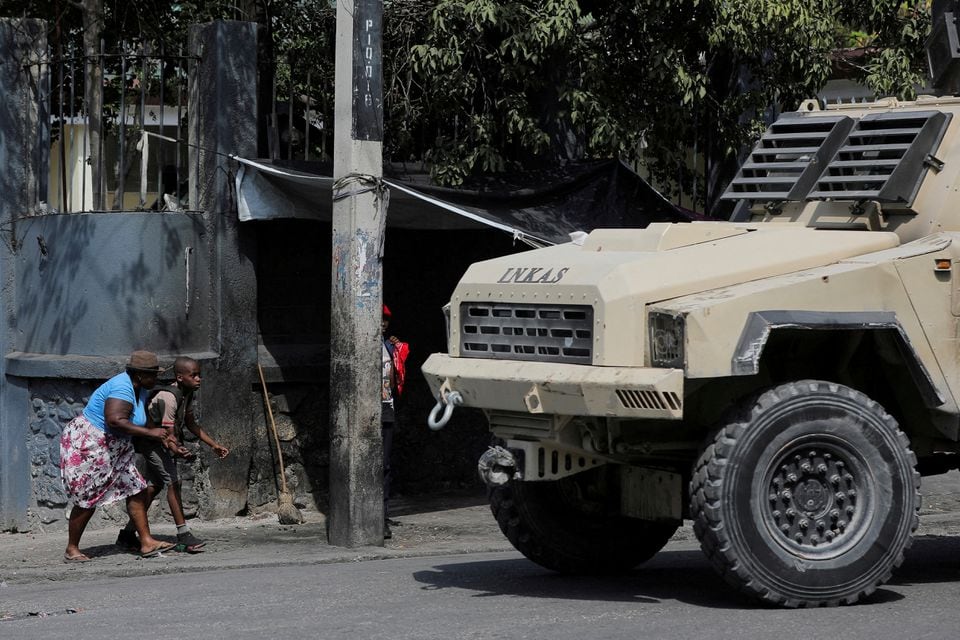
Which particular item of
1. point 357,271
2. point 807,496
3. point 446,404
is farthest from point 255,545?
point 807,496

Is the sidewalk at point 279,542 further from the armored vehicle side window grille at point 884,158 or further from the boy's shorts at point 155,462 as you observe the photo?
the armored vehicle side window grille at point 884,158

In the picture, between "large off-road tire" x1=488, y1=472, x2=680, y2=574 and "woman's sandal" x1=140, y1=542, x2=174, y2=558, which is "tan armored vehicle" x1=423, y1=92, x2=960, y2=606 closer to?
"large off-road tire" x1=488, y1=472, x2=680, y2=574

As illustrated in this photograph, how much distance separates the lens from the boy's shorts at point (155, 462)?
10.1 meters

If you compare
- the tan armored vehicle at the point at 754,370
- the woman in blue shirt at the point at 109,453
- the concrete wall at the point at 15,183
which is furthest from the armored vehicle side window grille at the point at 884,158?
the concrete wall at the point at 15,183

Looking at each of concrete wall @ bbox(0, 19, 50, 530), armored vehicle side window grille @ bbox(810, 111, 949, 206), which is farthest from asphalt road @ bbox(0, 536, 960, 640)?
concrete wall @ bbox(0, 19, 50, 530)

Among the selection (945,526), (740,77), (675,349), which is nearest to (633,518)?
(675,349)

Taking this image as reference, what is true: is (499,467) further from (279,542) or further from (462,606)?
(279,542)

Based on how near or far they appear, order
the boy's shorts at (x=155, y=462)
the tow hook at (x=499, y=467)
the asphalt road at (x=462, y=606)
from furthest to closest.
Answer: the boy's shorts at (x=155, y=462)
the tow hook at (x=499, y=467)
the asphalt road at (x=462, y=606)

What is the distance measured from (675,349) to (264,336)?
18.4ft

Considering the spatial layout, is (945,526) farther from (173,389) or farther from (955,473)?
(173,389)

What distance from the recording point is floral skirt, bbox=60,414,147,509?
9844 mm

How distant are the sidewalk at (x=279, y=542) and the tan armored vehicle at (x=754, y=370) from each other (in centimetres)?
230

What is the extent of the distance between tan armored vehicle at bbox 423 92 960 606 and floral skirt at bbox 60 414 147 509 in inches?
117

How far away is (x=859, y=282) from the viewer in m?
7.00
